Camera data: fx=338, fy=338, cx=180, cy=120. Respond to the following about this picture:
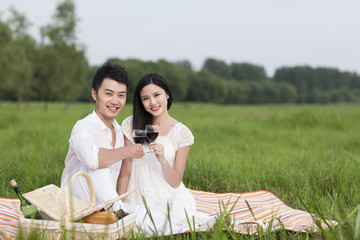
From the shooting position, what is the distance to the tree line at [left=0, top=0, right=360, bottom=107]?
30.3 meters

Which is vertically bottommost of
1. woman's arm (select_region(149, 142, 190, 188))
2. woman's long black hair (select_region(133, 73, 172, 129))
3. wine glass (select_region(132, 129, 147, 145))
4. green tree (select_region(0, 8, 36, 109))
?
woman's arm (select_region(149, 142, 190, 188))

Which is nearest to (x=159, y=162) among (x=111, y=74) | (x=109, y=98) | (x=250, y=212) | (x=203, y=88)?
(x=109, y=98)

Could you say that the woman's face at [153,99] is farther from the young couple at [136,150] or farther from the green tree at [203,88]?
the green tree at [203,88]

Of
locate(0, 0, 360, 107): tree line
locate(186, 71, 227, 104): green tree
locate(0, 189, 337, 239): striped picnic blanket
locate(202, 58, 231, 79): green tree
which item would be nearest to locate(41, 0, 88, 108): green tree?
locate(0, 0, 360, 107): tree line

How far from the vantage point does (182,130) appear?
3.66m

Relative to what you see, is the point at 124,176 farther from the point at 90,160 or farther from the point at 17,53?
the point at 17,53

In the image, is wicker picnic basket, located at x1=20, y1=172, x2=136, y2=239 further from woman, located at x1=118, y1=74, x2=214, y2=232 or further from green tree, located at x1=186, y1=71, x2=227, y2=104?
green tree, located at x1=186, y1=71, x2=227, y2=104

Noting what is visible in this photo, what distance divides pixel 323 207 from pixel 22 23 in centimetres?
3828

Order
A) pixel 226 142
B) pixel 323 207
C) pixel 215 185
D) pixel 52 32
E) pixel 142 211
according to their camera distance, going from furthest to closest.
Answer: pixel 52 32 < pixel 226 142 < pixel 215 185 < pixel 323 207 < pixel 142 211

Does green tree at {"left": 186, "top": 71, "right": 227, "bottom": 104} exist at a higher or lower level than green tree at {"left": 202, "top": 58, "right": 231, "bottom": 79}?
lower

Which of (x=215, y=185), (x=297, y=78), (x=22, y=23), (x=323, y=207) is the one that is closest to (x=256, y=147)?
(x=215, y=185)

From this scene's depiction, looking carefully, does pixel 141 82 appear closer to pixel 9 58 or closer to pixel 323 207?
pixel 323 207

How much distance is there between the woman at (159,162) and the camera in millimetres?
3551

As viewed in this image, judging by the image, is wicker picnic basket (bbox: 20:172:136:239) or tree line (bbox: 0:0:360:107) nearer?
wicker picnic basket (bbox: 20:172:136:239)
